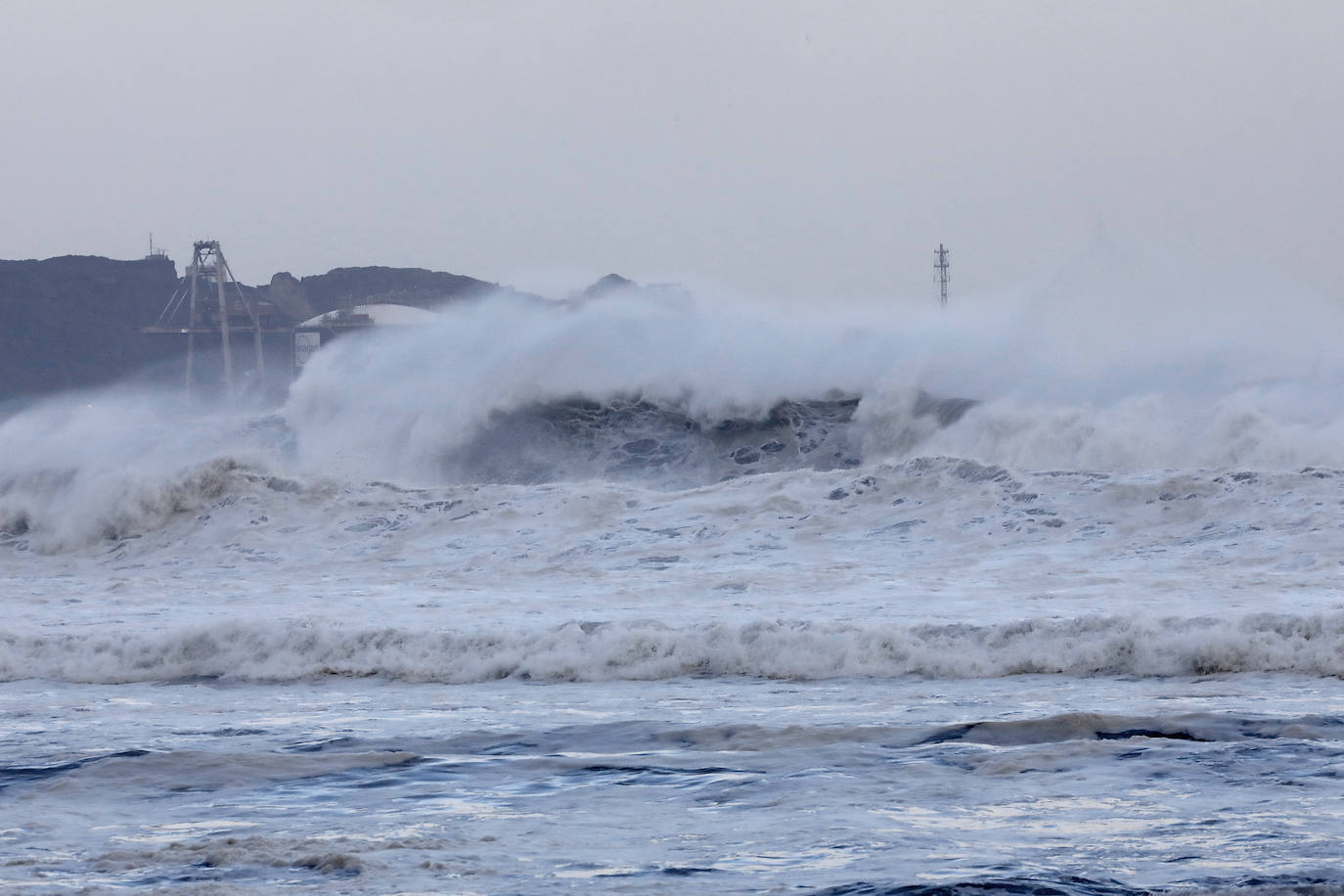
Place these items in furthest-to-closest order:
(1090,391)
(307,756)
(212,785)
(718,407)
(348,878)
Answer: (718,407)
(1090,391)
(307,756)
(212,785)
(348,878)

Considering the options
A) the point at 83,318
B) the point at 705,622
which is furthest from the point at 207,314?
the point at 705,622

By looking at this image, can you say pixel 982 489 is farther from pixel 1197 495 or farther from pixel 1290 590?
pixel 1290 590

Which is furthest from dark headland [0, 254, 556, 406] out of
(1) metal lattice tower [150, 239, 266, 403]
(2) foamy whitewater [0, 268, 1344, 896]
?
(2) foamy whitewater [0, 268, 1344, 896]

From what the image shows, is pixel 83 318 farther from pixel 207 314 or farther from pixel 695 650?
pixel 695 650

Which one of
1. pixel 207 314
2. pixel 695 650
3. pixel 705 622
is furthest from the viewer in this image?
pixel 207 314

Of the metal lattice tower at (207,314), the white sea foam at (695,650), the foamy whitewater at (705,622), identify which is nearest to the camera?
the foamy whitewater at (705,622)

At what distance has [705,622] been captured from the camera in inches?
366

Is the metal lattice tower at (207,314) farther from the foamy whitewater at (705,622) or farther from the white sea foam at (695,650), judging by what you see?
the white sea foam at (695,650)

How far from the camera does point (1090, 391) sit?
62.2 ft

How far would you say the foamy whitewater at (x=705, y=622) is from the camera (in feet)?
15.5

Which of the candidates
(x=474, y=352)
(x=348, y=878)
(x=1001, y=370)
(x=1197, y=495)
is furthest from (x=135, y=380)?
(x=348, y=878)

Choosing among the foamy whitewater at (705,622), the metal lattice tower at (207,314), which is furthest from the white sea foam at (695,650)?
the metal lattice tower at (207,314)

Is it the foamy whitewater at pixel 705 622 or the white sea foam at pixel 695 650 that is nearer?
the foamy whitewater at pixel 705 622

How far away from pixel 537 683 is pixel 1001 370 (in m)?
13.2
